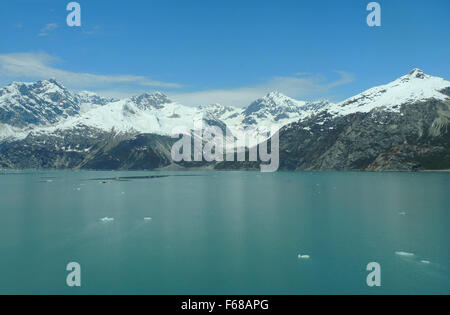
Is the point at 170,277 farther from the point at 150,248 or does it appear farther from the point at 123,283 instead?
the point at 150,248

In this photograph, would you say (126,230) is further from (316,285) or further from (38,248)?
(316,285)

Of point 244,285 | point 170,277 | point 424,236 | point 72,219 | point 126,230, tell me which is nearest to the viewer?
point 244,285

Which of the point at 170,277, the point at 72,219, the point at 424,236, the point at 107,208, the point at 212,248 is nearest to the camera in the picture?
the point at 170,277

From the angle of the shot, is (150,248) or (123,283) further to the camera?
(150,248)

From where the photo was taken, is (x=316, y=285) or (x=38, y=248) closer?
(x=316, y=285)
